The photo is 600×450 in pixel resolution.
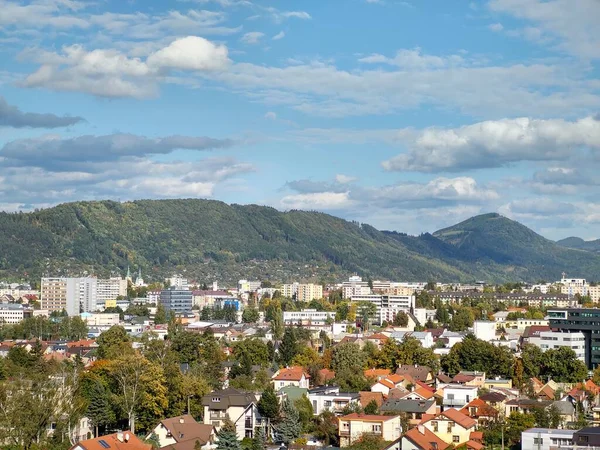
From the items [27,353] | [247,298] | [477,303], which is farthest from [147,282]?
[27,353]

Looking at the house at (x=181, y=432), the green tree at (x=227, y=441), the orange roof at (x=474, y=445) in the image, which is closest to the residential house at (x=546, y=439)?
the orange roof at (x=474, y=445)

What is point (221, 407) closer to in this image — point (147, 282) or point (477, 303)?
point (477, 303)

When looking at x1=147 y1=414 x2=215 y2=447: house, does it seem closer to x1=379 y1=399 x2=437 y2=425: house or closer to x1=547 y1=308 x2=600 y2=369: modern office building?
x1=379 y1=399 x2=437 y2=425: house

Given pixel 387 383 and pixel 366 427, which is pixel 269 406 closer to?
pixel 366 427

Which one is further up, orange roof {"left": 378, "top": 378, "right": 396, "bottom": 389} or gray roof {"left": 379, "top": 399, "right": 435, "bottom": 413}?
orange roof {"left": 378, "top": 378, "right": 396, "bottom": 389}

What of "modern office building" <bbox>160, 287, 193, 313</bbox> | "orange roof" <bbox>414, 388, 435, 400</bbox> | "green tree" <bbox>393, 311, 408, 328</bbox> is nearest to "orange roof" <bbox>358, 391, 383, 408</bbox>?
"orange roof" <bbox>414, 388, 435, 400</bbox>

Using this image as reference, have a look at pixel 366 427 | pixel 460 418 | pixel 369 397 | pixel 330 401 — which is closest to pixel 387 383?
pixel 369 397

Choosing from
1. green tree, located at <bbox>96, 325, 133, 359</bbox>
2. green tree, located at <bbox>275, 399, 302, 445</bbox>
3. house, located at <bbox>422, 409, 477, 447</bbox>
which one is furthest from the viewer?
green tree, located at <bbox>96, 325, 133, 359</bbox>
